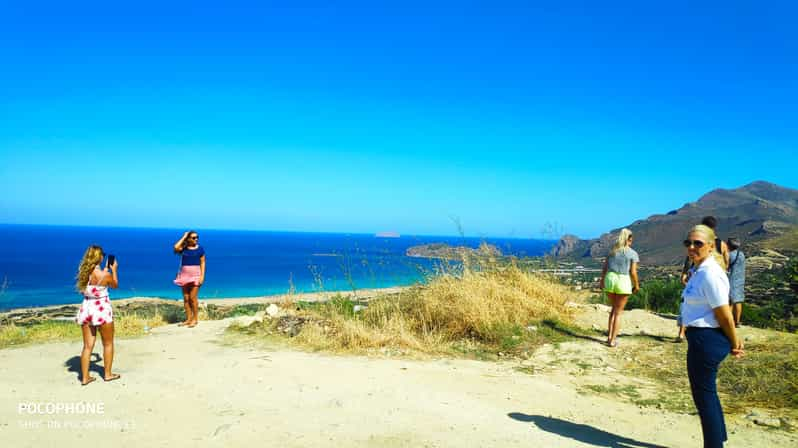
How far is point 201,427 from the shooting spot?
434 cm

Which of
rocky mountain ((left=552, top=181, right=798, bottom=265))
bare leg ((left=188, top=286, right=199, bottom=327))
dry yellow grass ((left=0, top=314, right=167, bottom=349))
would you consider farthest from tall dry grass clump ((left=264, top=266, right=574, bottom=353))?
rocky mountain ((left=552, top=181, right=798, bottom=265))

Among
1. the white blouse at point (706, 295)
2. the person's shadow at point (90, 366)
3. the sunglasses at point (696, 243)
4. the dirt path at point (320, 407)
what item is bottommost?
the person's shadow at point (90, 366)

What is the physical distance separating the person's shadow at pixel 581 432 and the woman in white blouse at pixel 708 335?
0.66m

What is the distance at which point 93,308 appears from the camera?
18.1ft

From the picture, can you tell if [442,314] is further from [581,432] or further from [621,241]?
[581,432]

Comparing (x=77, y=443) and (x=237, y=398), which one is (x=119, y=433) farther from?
(x=237, y=398)

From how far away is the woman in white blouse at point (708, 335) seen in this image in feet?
11.7

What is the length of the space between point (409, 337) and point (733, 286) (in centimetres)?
516

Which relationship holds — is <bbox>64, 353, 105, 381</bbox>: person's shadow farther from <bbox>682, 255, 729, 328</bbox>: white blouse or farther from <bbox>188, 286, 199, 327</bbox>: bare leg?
<bbox>682, 255, 729, 328</bbox>: white blouse

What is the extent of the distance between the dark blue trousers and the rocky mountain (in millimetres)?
8851

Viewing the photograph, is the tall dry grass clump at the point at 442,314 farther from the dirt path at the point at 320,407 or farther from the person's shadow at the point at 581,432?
the person's shadow at the point at 581,432

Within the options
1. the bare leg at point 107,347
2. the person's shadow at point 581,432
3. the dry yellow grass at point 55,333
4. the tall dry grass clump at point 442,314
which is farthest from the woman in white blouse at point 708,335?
the dry yellow grass at point 55,333

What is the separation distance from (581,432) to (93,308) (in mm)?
5337

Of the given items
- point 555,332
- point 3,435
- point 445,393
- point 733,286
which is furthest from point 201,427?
point 733,286
